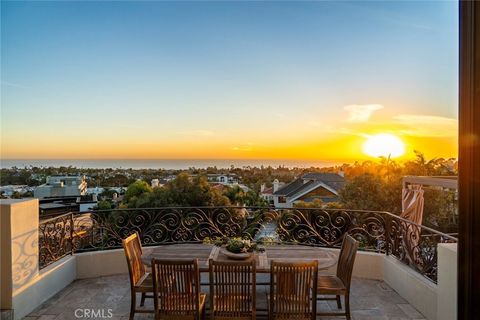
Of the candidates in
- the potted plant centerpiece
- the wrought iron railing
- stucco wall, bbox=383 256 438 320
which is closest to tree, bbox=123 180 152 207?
the wrought iron railing

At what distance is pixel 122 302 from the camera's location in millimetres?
3881

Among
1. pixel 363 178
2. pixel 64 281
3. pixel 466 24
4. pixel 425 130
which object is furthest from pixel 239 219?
pixel 363 178

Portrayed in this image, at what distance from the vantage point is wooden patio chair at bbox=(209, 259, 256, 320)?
2.74 metres

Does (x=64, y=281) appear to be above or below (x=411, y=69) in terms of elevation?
below

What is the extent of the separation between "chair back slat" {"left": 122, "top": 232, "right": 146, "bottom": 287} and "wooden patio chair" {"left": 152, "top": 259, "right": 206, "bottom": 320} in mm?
518

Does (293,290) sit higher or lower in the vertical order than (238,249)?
lower

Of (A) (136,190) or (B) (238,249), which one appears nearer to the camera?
(B) (238,249)

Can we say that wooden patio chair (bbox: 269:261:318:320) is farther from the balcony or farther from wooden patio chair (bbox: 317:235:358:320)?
the balcony

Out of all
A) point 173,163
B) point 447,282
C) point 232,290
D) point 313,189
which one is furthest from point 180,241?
point 313,189

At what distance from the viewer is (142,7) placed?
6016mm

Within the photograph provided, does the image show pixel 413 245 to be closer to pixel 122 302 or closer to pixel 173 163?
pixel 122 302

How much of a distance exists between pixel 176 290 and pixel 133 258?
799mm

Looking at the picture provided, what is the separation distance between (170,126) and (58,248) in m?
5.77

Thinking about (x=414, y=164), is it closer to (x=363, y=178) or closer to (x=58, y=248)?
(x=363, y=178)
